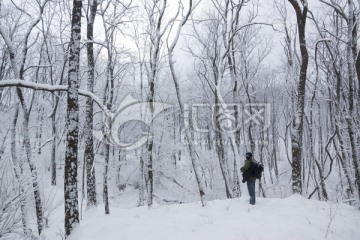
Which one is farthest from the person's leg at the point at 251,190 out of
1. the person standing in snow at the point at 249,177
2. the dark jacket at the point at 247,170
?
the dark jacket at the point at 247,170

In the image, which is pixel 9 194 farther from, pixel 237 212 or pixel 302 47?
pixel 302 47

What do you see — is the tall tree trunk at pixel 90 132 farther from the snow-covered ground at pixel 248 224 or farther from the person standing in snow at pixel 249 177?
the person standing in snow at pixel 249 177

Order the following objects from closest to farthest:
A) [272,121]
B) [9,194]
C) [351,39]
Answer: [9,194], [351,39], [272,121]

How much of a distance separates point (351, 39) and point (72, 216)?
11146mm

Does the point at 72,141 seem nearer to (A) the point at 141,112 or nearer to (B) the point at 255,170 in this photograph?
(B) the point at 255,170

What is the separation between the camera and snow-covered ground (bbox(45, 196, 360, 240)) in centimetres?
627

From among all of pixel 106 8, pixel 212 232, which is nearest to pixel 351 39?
pixel 212 232

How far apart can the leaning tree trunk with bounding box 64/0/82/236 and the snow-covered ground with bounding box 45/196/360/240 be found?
423mm

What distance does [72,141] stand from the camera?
258 inches

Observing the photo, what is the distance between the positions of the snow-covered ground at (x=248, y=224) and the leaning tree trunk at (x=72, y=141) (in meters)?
0.42

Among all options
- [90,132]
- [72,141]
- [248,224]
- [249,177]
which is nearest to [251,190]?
[249,177]

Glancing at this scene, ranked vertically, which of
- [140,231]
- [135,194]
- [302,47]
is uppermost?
[302,47]

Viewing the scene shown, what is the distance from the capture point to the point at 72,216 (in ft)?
20.9

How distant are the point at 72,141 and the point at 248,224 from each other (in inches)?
201
